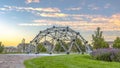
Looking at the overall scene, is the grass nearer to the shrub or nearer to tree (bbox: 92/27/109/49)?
the shrub

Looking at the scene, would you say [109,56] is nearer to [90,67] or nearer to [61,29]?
[90,67]

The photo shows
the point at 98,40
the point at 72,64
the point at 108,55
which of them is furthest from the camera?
the point at 98,40

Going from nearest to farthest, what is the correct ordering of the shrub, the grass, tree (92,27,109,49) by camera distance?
the grass, the shrub, tree (92,27,109,49)

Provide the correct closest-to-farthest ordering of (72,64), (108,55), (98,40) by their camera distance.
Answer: (72,64)
(108,55)
(98,40)

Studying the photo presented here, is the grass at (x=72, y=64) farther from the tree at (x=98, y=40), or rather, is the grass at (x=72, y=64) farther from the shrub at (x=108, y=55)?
the tree at (x=98, y=40)

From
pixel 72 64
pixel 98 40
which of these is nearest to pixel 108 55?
pixel 72 64

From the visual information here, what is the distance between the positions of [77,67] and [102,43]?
188ft

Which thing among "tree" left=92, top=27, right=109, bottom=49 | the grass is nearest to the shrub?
the grass

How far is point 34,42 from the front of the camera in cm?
6219

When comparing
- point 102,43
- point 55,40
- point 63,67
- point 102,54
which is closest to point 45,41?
point 55,40

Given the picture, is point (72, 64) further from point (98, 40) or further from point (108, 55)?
point (98, 40)

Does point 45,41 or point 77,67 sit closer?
point 77,67

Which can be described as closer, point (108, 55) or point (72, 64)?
point (72, 64)

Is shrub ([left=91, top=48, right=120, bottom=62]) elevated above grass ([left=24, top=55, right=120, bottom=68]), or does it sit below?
above
